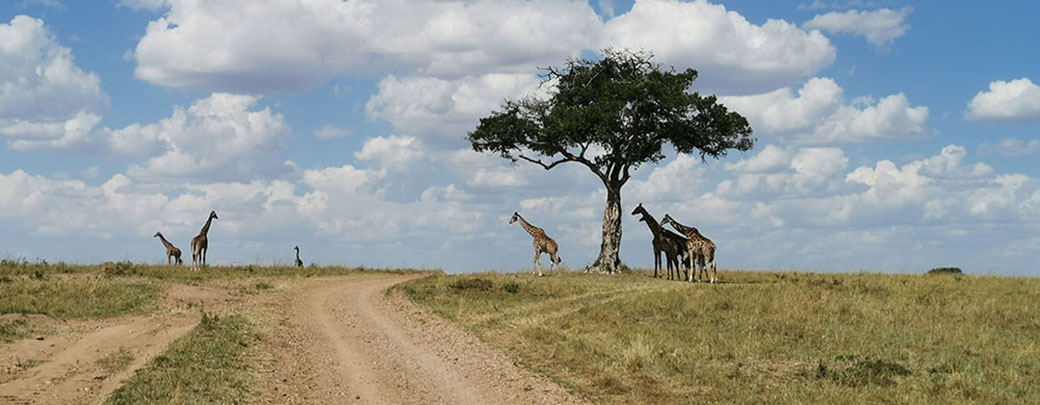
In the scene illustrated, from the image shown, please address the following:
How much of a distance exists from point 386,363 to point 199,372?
3478 millimetres

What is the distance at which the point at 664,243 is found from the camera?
39.3 meters

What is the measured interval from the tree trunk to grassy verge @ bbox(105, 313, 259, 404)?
2352 cm

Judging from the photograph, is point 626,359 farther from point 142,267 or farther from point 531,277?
point 142,267

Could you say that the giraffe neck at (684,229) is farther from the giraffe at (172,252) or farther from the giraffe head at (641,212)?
the giraffe at (172,252)

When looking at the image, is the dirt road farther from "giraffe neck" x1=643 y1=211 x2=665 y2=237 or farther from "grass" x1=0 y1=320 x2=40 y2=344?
"giraffe neck" x1=643 y1=211 x2=665 y2=237

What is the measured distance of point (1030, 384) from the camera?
17.2 meters

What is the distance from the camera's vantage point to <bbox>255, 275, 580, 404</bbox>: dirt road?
15.9 m

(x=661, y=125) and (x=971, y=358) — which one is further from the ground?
(x=661, y=125)

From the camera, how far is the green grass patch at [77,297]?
85.9ft

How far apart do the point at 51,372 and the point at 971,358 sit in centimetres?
1792

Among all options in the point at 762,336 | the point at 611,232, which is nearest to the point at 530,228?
the point at 611,232

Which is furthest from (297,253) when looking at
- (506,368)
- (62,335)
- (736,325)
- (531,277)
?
(506,368)

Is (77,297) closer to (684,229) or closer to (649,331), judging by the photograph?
(649,331)

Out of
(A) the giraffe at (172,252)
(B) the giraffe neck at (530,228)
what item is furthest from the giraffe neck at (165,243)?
(B) the giraffe neck at (530,228)
